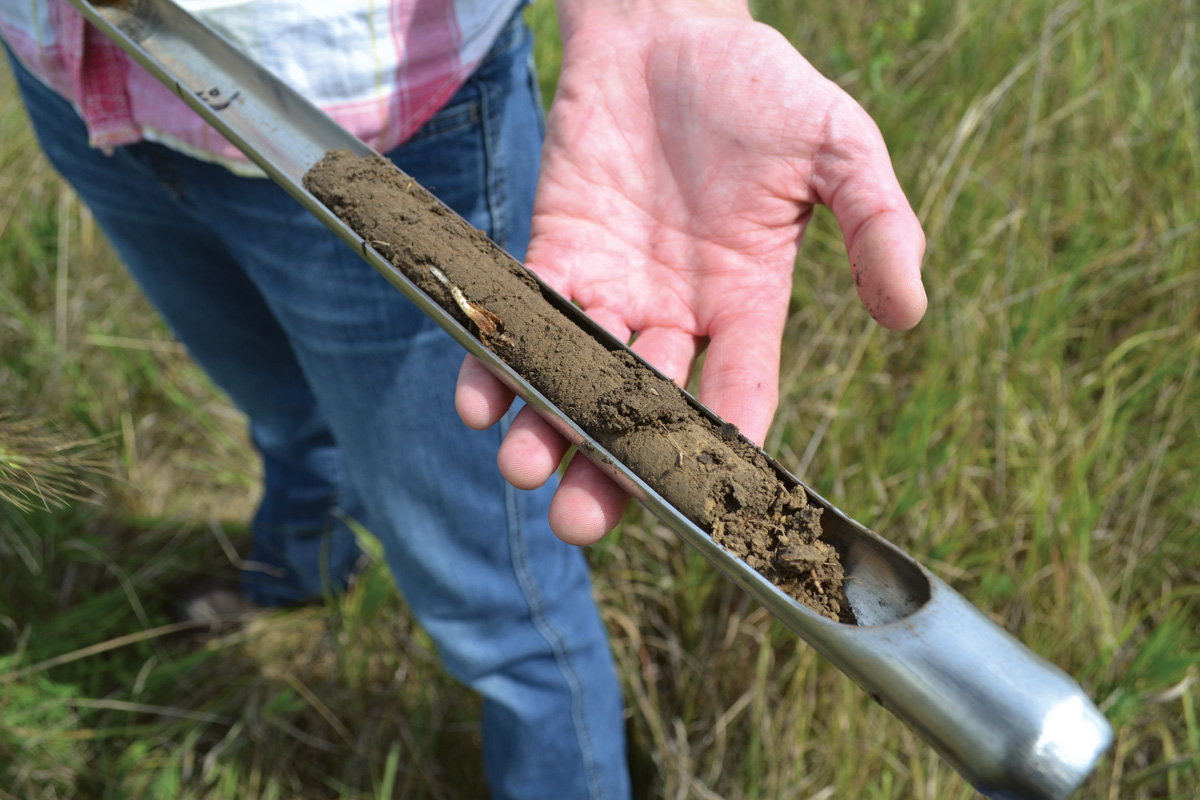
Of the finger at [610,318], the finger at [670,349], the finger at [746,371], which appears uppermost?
the finger at [746,371]

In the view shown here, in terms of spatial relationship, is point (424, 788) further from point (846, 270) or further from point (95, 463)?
point (846, 270)

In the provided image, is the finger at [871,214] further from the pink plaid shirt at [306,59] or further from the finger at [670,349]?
the pink plaid shirt at [306,59]

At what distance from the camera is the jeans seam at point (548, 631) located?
1.50 m

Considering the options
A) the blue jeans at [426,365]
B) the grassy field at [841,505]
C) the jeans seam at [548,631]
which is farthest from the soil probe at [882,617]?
the grassy field at [841,505]

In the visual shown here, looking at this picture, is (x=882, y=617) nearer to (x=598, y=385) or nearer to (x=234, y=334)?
(x=598, y=385)

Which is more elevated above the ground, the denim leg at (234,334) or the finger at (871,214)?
the finger at (871,214)

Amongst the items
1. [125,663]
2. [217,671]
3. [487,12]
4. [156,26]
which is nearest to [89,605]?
[125,663]

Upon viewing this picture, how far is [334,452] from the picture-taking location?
216 centimetres

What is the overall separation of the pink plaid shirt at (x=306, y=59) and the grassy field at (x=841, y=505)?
586mm

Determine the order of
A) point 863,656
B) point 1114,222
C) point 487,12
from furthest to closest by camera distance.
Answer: point 1114,222, point 487,12, point 863,656

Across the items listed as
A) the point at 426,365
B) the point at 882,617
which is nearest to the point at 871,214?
the point at 882,617

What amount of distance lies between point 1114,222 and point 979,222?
1.36ft

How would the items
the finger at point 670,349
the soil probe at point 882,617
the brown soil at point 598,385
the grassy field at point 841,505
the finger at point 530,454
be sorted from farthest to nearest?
the grassy field at point 841,505 < the finger at point 670,349 < the finger at point 530,454 < the brown soil at point 598,385 < the soil probe at point 882,617

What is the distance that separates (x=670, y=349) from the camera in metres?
1.27
